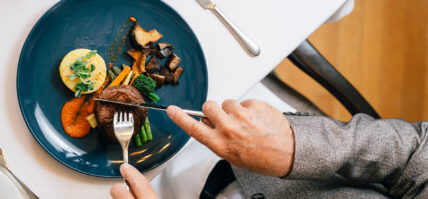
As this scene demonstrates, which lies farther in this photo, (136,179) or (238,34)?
(238,34)

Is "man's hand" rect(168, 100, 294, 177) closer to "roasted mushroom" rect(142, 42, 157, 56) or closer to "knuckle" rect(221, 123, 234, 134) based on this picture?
"knuckle" rect(221, 123, 234, 134)

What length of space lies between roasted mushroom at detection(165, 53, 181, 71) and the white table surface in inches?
4.4

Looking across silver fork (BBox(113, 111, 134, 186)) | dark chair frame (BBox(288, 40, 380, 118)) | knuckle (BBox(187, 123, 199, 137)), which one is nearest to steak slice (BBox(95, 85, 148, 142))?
silver fork (BBox(113, 111, 134, 186))

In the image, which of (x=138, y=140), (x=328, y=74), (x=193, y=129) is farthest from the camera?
(x=328, y=74)

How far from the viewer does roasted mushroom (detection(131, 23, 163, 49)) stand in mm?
1183

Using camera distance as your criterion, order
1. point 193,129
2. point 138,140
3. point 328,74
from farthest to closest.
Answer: point 328,74
point 138,140
point 193,129

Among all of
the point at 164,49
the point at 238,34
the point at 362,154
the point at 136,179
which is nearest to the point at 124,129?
the point at 136,179

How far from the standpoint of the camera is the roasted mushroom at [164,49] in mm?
1226

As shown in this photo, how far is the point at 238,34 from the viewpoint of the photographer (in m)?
1.27

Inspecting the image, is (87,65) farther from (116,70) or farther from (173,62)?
(173,62)

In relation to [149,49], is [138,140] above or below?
below

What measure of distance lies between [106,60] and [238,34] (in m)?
0.47

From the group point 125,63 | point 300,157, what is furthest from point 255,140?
point 125,63

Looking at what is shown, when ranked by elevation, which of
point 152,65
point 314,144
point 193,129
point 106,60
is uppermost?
point 106,60
